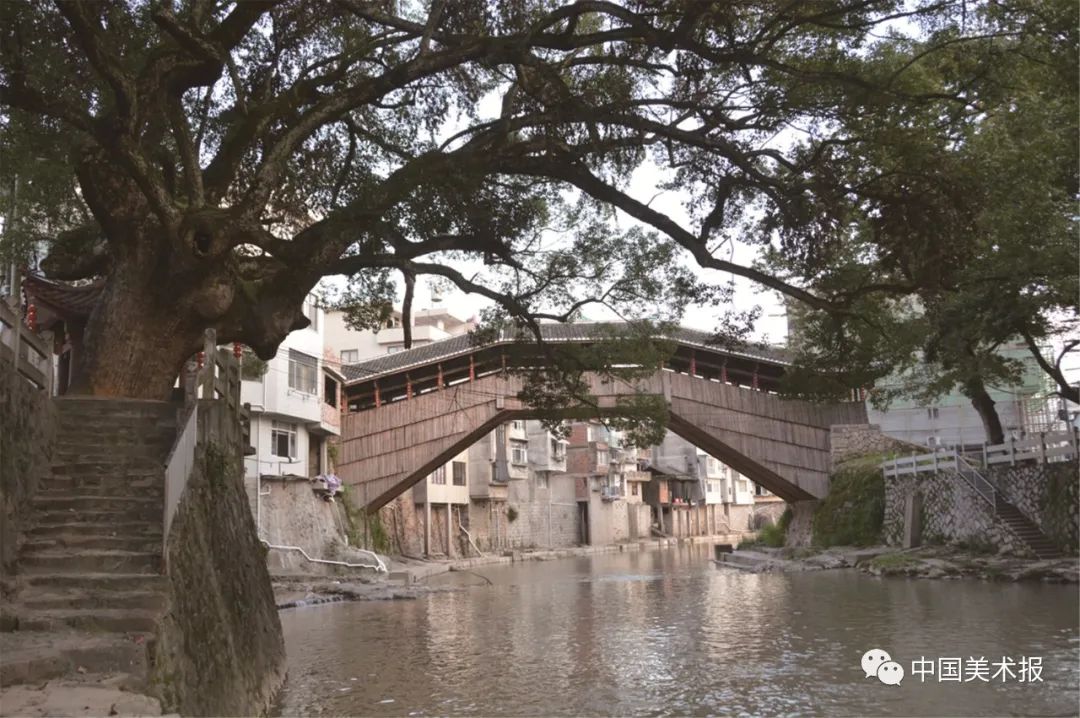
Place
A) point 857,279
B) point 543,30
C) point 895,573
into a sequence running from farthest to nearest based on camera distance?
1. point 895,573
2. point 857,279
3. point 543,30

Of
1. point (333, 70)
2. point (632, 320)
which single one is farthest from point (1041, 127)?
A: point (333, 70)

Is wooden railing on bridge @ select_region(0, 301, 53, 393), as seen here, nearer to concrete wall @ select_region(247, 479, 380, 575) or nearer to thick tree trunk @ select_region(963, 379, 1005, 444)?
concrete wall @ select_region(247, 479, 380, 575)

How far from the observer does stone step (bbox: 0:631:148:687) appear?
232 inches

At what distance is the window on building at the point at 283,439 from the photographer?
92.9 ft

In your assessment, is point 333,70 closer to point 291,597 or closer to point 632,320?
point 632,320

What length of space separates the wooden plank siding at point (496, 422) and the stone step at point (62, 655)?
25392mm

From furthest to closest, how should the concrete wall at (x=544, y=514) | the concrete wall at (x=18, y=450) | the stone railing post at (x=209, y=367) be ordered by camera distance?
the concrete wall at (x=544, y=514)
the stone railing post at (x=209, y=367)
the concrete wall at (x=18, y=450)

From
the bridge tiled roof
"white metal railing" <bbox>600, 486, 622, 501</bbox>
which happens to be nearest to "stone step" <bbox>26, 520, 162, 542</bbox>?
the bridge tiled roof

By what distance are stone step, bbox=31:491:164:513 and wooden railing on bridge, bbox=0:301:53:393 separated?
50.8 inches

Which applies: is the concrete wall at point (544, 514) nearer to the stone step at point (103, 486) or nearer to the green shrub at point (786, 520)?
the green shrub at point (786, 520)

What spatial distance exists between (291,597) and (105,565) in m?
14.5

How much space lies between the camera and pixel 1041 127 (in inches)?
Answer: 605

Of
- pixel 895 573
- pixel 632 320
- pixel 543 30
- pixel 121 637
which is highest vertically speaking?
pixel 543 30

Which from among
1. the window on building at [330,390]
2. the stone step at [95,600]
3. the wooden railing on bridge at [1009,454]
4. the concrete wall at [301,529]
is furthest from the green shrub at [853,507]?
the stone step at [95,600]
